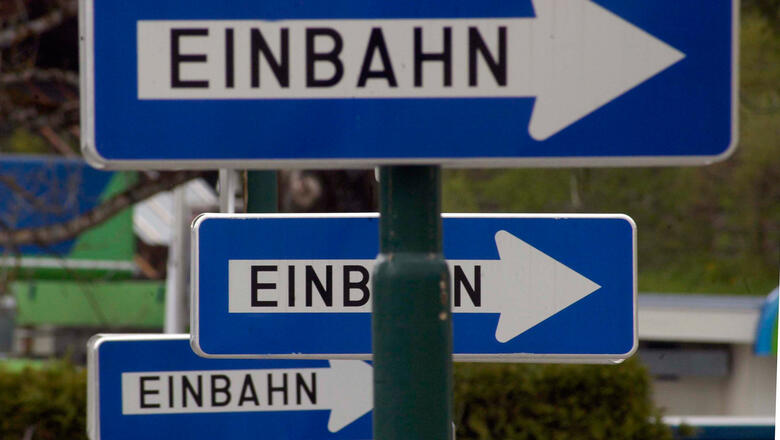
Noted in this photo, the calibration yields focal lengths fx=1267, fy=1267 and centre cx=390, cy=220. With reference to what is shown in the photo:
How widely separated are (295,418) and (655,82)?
2.38m

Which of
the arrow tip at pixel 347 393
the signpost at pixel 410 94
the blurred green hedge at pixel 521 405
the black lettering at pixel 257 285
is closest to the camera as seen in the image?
the signpost at pixel 410 94

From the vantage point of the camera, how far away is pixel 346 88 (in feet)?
5.96

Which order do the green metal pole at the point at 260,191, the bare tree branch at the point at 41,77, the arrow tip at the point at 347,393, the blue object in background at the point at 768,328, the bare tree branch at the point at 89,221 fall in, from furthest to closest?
the blue object in background at the point at 768,328, the bare tree branch at the point at 89,221, the bare tree branch at the point at 41,77, the green metal pole at the point at 260,191, the arrow tip at the point at 347,393

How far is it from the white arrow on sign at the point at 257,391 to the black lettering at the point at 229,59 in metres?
2.17

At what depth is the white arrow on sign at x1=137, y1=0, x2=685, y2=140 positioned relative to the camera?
180 centimetres

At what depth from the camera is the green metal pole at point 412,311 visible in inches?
73.2

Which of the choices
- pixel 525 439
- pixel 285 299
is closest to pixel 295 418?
pixel 285 299

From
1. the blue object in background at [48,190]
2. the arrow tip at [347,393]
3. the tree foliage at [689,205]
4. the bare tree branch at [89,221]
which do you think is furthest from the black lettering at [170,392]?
the tree foliage at [689,205]

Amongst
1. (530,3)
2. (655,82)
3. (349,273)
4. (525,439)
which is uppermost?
(530,3)

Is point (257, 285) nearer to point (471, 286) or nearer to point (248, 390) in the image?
point (471, 286)


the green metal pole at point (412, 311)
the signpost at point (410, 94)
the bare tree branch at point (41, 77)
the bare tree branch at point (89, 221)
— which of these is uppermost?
the bare tree branch at point (41, 77)

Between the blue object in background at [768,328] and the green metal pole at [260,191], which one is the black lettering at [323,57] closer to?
the green metal pole at [260,191]

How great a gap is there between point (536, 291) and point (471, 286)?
17 centimetres

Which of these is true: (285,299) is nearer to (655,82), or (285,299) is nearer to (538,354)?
(538,354)
